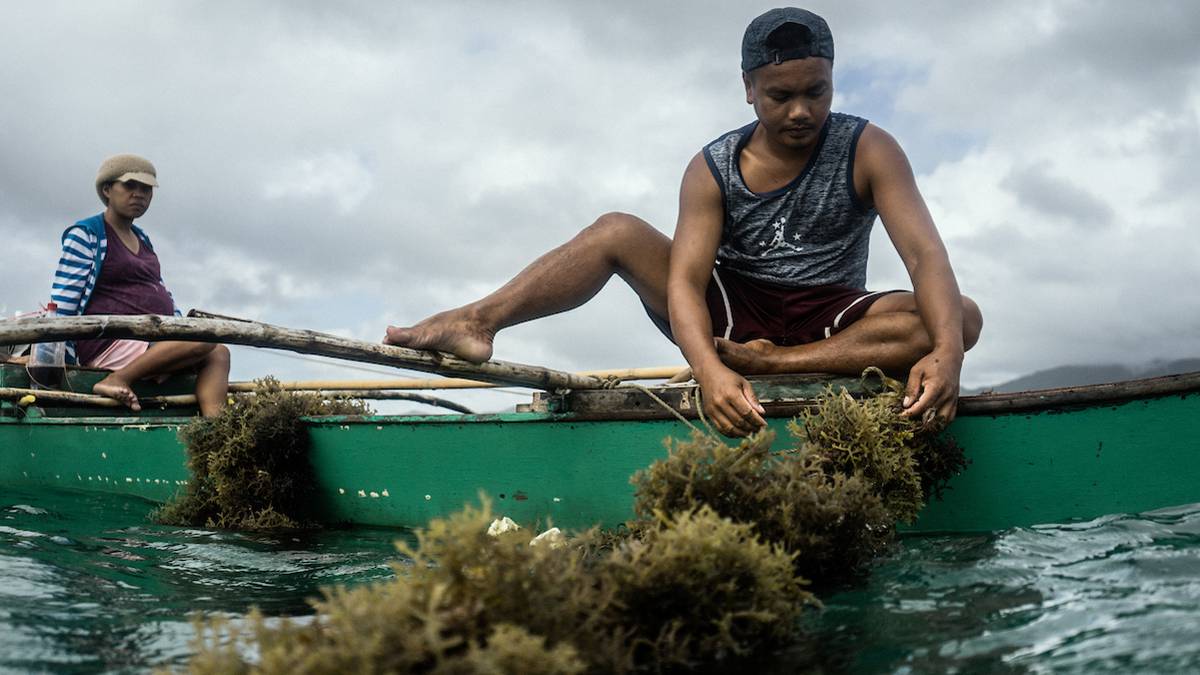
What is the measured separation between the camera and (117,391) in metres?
6.82

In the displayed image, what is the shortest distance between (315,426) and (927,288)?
3315mm

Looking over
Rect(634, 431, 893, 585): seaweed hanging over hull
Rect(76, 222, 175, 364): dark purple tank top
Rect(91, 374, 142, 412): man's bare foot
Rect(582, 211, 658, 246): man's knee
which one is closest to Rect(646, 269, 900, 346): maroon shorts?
Rect(582, 211, 658, 246): man's knee

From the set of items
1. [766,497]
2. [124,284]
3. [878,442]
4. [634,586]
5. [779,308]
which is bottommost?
[634,586]

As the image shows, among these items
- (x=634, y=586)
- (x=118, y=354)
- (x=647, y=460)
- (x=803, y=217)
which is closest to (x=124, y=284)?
(x=118, y=354)

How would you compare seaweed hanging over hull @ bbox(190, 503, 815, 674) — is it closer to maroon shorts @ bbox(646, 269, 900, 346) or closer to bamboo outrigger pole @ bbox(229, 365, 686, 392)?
maroon shorts @ bbox(646, 269, 900, 346)

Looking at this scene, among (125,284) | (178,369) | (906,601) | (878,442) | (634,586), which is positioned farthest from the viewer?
(125,284)

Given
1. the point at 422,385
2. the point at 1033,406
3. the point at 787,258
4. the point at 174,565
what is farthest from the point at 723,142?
the point at 422,385

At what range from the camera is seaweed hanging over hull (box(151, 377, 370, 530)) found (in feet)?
17.2

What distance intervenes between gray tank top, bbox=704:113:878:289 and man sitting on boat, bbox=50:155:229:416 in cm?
423

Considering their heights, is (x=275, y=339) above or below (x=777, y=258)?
below

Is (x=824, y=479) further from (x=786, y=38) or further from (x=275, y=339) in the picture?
(x=275, y=339)

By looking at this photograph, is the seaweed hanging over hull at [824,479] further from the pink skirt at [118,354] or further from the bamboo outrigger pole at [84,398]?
the pink skirt at [118,354]

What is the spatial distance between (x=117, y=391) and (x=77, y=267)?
92cm

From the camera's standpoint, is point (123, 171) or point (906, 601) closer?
point (906, 601)
